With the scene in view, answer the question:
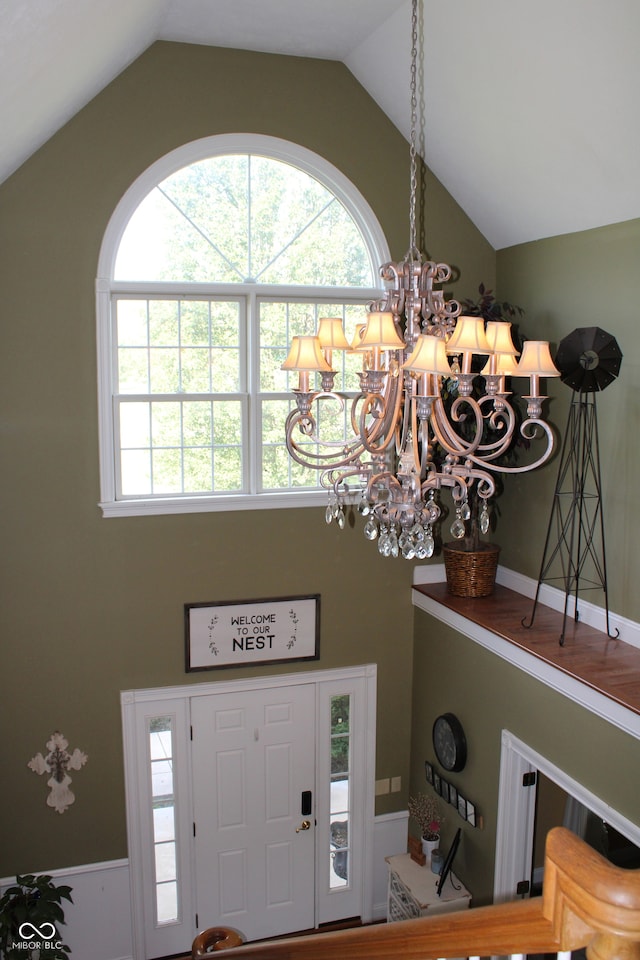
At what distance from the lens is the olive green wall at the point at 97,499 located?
15.0ft

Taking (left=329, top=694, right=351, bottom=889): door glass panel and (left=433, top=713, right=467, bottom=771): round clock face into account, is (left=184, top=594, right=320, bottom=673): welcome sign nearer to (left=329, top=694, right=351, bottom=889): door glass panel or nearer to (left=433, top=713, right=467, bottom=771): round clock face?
(left=329, top=694, right=351, bottom=889): door glass panel

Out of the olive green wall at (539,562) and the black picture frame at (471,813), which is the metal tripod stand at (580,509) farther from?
the black picture frame at (471,813)

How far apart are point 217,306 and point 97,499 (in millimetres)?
1405

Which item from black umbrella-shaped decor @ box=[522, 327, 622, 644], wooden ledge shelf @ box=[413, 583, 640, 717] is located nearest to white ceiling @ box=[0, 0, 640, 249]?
black umbrella-shaped decor @ box=[522, 327, 622, 644]

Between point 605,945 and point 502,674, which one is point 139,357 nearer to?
point 502,674

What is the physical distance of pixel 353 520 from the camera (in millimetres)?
5328

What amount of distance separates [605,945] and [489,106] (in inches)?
Answer: 163

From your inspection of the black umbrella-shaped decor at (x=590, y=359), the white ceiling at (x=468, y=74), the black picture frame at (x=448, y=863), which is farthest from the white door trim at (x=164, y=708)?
the white ceiling at (x=468, y=74)

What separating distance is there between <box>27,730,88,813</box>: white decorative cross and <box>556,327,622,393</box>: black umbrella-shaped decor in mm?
3655

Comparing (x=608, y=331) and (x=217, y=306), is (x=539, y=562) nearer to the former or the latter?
(x=608, y=331)

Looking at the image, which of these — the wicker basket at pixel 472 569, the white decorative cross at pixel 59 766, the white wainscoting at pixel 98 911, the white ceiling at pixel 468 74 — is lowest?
the white wainscoting at pixel 98 911

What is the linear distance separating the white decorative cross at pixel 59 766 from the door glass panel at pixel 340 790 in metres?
1.67

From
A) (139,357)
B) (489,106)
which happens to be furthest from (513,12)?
(139,357)

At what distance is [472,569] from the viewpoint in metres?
5.07
